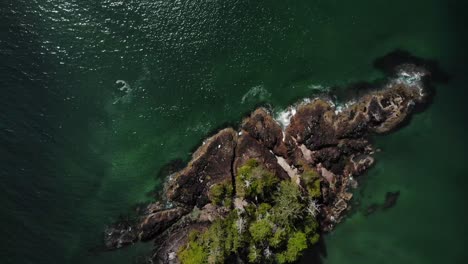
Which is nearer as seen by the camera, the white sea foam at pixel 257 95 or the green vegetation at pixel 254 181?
the green vegetation at pixel 254 181

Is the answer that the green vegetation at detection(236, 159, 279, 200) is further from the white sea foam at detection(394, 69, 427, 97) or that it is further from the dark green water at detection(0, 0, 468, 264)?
the white sea foam at detection(394, 69, 427, 97)

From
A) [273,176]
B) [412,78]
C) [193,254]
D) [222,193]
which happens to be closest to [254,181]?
[273,176]

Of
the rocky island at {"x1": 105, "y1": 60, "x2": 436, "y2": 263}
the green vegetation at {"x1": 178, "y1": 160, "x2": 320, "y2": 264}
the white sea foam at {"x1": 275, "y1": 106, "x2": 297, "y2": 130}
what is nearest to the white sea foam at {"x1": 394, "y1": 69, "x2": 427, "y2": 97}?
the rocky island at {"x1": 105, "y1": 60, "x2": 436, "y2": 263}

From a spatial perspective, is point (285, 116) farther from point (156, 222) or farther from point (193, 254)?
point (156, 222)

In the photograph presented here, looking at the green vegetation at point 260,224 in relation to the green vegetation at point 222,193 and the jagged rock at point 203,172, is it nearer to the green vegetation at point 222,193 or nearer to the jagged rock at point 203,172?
the green vegetation at point 222,193

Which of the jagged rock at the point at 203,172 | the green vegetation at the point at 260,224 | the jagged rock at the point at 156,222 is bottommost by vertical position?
the green vegetation at the point at 260,224

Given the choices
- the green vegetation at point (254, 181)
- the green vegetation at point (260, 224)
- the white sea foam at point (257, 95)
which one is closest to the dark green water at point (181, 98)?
the white sea foam at point (257, 95)
